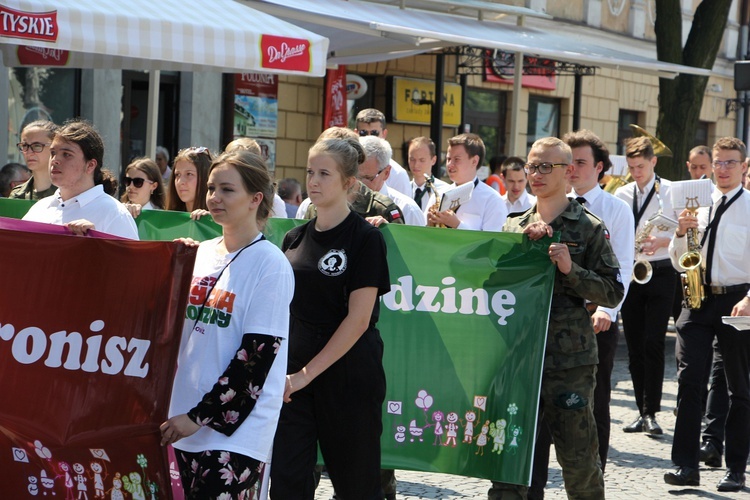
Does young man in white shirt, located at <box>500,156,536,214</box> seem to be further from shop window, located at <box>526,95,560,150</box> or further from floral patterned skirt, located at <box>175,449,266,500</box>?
Answer: shop window, located at <box>526,95,560,150</box>

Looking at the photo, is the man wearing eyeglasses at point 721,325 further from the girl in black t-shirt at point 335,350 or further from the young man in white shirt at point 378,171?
the girl in black t-shirt at point 335,350

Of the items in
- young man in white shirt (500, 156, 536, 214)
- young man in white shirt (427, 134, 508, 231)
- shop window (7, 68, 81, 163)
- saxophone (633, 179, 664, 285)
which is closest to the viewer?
young man in white shirt (427, 134, 508, 231)

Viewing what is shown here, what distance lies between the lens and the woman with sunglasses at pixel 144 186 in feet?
24.5

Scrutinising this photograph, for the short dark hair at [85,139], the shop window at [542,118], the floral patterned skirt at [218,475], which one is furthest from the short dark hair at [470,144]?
the shop window at [542,118]

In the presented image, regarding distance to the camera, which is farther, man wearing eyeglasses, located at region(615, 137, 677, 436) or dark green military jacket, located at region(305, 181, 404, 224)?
man wearing eyeglasses, located at region(615, 137, 677, 436)

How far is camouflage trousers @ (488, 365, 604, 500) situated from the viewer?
5.69 metres

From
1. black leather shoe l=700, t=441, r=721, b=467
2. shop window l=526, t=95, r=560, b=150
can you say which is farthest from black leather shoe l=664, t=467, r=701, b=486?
shop window l=526, t=95, r=560, b=150

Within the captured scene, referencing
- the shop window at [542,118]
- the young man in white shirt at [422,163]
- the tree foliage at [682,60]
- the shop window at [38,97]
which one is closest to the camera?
the young man in white shirt at [422,163]

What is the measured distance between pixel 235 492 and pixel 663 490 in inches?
164

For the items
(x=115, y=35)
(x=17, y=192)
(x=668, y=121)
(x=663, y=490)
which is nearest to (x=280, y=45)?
(x=115, y=35)

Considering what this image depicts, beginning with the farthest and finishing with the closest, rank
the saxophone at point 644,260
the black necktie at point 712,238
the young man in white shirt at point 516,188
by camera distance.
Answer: the young man in white shirt at point 516,188
the saxophone at point 644,260
the black necktie at point 712,238

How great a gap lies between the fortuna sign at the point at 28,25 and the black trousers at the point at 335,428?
3.49 m

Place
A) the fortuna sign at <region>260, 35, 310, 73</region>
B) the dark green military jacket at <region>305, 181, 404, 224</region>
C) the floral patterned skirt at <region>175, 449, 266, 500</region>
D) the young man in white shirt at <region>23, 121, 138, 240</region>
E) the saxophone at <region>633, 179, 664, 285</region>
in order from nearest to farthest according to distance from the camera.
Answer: the floral patterned skirt at <region>175, 449, 266, 500</region>
the young man in white shirt at <region>23, 121, 138, 240</region>
the dark green military jacket at <region>305, 181, 404, 224</region>
the fortuna sign at <region>260, 35, 310, 73</region>
the saxophone at <region>633, 179, 664, 285</region>

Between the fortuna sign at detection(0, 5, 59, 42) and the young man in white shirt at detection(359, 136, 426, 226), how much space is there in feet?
6.87
